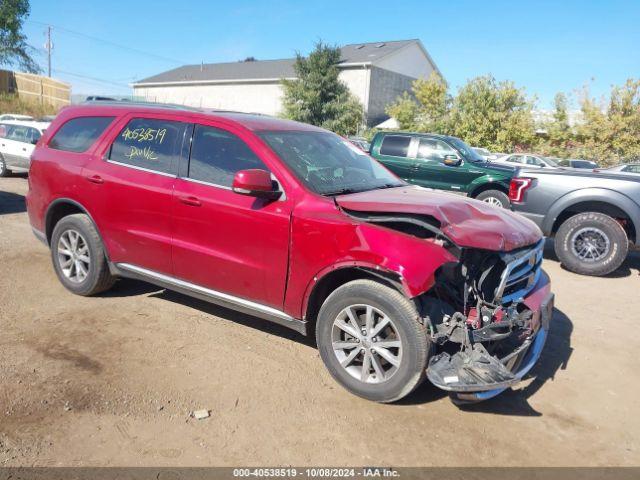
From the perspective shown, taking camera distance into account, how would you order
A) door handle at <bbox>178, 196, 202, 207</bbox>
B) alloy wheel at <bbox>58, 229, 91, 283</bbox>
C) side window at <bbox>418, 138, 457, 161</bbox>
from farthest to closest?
1. side window at <bbox>418, 138, 457, 161</bbox>
2. alloy wheel at <bbox>58, 229, 91, 283</bbox>
3. door handle at <bbox>178, 196, 202, 207</bbox>

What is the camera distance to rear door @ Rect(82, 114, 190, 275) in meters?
4.29

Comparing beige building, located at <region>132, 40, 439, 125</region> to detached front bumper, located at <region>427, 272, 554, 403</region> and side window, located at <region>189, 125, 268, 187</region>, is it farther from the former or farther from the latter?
detached front bumper, located at <region>427, 272, 554, 403</region>

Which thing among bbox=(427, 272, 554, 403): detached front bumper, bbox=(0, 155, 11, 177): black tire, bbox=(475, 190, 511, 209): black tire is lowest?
bbox=(427, 272, 554, 403): detached front bumper

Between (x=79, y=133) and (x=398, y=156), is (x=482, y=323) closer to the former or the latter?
(x=79, y=133)

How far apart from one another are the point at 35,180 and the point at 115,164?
3.92 feet

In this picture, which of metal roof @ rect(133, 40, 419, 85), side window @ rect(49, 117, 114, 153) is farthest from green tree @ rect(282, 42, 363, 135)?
side window @ rect(49, 117, 114, 153)

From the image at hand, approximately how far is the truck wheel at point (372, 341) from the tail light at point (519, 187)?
4623 millimetres

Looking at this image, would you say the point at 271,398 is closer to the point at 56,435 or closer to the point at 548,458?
the point at 56,435

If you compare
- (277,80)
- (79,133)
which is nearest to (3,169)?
(79,133)

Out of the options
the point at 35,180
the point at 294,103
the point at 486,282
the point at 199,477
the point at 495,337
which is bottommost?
the point at 199,477

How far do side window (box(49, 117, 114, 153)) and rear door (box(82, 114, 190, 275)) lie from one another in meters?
0.22

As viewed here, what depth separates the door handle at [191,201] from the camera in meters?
4.05

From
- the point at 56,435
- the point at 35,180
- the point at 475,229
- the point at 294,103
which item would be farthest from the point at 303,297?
the point at 294,103

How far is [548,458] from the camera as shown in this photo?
2.97 metres
